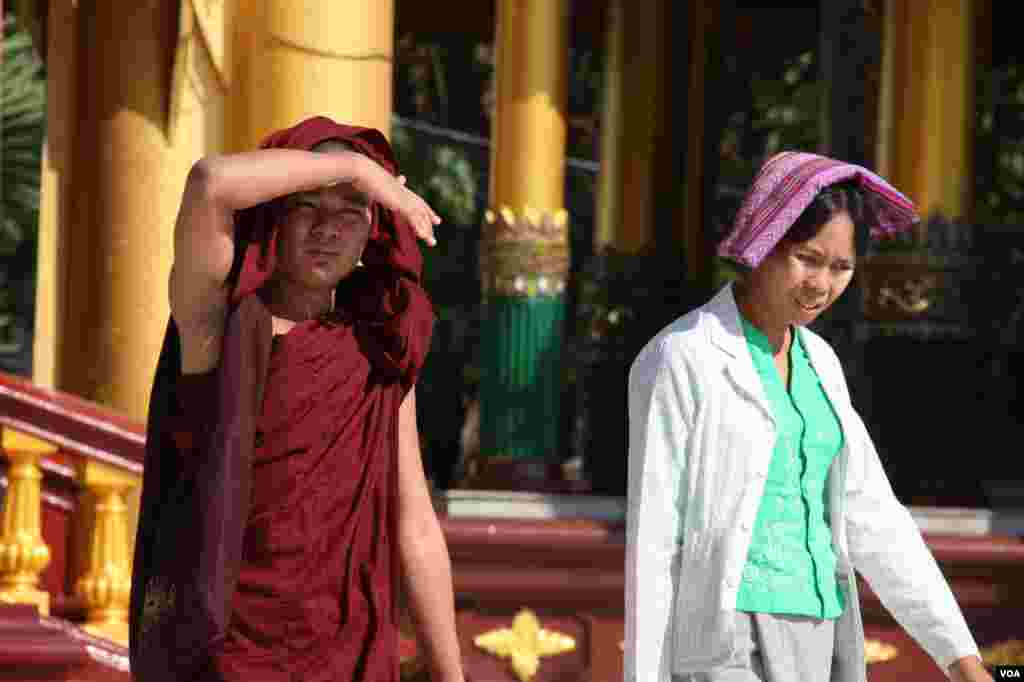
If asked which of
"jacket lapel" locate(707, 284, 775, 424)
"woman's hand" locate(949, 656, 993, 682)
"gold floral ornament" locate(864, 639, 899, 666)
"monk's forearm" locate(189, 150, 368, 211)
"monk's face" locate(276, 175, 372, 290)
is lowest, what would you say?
"gold floral ornament" locate(864, 639, 899, 666)

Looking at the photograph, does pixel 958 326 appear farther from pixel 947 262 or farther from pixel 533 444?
pixel 533 444

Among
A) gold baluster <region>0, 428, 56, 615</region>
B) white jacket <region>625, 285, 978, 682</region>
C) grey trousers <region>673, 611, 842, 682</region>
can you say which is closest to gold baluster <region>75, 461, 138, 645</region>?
gold baluster <region>0, 428, 56, 615</region>

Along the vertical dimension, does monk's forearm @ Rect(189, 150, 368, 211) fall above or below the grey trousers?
above

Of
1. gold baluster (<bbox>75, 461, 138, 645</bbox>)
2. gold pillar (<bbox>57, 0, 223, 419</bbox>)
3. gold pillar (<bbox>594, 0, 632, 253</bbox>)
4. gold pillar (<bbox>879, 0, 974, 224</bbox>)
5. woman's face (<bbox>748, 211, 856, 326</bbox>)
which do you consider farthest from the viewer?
gold pillar (<bbox>594, 0, 632, 253</bbox>)

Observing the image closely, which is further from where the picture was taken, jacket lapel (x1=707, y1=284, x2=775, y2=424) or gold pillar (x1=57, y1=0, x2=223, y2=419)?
gold pillar (x1=57, y1=0, x2=223, y2=419)

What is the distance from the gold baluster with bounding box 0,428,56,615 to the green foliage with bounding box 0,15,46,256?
45.8 ft

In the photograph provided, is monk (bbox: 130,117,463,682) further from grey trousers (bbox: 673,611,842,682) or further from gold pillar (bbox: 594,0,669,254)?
gold pillar (bbox: 594,0,669,254)

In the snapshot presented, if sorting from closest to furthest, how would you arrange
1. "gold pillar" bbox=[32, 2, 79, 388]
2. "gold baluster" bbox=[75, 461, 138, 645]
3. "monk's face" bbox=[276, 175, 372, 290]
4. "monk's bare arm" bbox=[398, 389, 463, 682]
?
1. "monk's face" bbox=[276, 175, 372, 290]
2. "monk's bare arm" bbox=[398, 389, 463, 682]
3. "gold baluster" bbox=[75, 461, 138, 645]
4. "gold pillar" bbox=[32, 2, 79, 388]

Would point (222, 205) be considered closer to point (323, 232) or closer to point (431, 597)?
point (323, 232)

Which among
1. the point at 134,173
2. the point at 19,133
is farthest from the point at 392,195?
the point at 19,133

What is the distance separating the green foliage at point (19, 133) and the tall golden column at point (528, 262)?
10.1 meters

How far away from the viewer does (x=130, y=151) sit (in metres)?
9.27

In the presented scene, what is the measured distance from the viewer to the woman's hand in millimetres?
5285

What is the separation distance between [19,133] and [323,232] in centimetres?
1816
